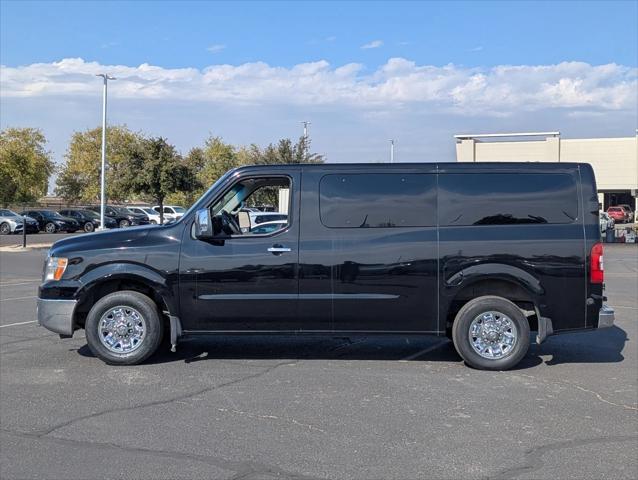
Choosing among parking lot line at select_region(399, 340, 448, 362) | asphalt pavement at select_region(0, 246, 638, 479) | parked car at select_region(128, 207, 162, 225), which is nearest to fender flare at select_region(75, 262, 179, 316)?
asphalt pavement at select_region(0, 246, 638, 479)

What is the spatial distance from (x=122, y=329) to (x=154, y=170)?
33.9 meters

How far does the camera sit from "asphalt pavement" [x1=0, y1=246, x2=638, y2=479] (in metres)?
4.63

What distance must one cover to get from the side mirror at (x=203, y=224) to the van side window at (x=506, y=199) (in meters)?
2.42

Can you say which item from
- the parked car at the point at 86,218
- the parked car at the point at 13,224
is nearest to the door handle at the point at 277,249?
the parked car at the point at 13,224

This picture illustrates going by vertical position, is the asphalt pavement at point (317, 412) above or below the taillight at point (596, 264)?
below

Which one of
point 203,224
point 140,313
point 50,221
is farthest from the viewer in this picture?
point 50,221

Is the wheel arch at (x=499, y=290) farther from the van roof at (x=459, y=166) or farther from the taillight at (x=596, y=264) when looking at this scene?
the van roof at (x=459, y=166)

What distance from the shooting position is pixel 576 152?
60.9 meters

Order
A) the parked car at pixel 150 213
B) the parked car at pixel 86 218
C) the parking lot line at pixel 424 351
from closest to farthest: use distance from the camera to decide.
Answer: the parking lot line at pixel 424 351, the parked car at pixel 86 218, the parked car at pixel 150 213

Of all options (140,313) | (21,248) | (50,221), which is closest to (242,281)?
(140,313)

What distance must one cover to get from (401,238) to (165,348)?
324cm

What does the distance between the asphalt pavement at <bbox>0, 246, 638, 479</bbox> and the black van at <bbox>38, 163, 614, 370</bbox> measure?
50 cm

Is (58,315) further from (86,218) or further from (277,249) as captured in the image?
(86,218)

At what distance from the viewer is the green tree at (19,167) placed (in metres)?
45.9
